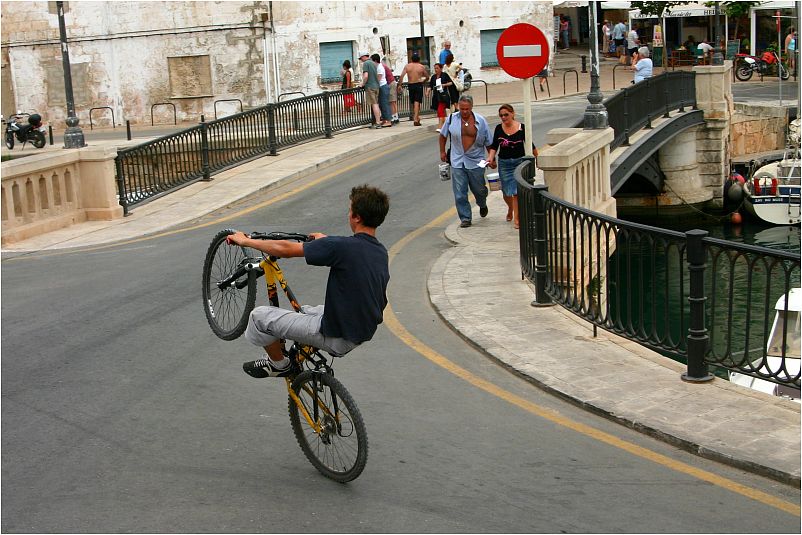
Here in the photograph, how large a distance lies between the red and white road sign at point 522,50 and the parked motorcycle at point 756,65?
34.9m

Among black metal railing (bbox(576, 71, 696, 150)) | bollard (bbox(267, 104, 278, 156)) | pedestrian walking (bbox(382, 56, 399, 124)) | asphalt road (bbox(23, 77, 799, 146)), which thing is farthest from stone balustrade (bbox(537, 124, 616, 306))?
asphalt road (bbox(23, 77, 799, 146))

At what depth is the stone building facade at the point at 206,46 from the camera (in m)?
43.7

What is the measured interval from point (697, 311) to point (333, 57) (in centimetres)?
3715

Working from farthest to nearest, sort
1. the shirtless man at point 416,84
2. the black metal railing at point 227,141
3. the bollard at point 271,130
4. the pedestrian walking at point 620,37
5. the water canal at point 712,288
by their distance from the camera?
the pedestrian walking at point 620,37 → the shirtless man at point 416,84 → the bollard at point 271,130 → the black metal railing at point 227,141 → the water canal at point 712,288

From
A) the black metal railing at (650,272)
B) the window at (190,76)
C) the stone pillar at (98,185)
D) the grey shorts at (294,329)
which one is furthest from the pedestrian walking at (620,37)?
the grey shorts at (294,329)

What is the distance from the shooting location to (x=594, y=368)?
9.09 metres

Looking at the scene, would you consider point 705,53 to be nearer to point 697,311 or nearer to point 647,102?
point 647,102

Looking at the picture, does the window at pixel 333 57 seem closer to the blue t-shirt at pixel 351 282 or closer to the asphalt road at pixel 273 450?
the asphalt road at pixel 273 450

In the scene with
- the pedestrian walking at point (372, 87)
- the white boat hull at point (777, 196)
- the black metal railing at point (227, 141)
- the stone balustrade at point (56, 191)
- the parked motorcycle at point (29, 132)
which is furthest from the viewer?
the white boat hull at point (777, 196)

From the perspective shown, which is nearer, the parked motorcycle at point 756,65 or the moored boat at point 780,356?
the moored boat at point 780,356

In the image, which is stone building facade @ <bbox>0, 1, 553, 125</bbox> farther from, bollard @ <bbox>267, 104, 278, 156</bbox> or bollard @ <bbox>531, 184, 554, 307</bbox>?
bollard @ <bbox>531, 184, 554, 307</bbox>

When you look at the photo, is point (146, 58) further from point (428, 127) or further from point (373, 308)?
point (373, 308)

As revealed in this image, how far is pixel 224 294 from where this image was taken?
27.2ft

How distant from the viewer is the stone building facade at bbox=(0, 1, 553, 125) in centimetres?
4372
